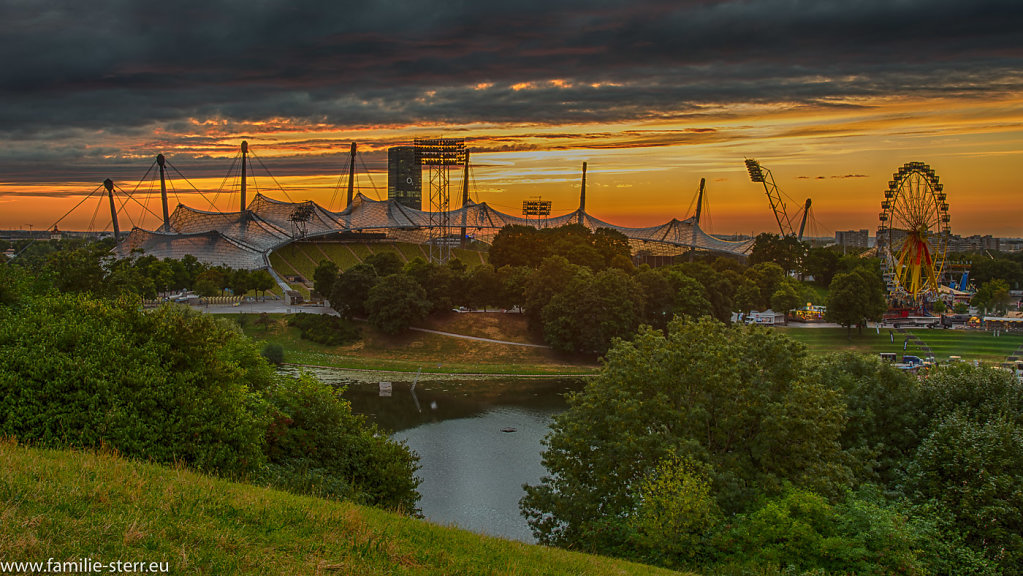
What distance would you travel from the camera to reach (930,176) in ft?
192

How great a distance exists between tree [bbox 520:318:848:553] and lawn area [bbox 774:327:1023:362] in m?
30.9

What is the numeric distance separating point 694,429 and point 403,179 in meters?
161

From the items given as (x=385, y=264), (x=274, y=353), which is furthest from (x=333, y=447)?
(x=385, y=264)

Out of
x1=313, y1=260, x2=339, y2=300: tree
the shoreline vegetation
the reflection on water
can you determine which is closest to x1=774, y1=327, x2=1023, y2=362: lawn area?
the shoreline vegetation

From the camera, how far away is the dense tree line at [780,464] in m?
13.6

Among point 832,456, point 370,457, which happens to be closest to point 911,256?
point 832,456

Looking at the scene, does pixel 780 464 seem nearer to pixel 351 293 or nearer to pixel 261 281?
pixel 351 293

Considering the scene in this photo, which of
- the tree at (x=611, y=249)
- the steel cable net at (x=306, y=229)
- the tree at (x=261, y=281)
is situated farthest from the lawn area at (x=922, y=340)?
the tree at (x=261, y=281)

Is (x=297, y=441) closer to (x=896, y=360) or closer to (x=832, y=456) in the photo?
(x=832, y=456)

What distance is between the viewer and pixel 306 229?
93.9m

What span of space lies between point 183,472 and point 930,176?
2451 inches

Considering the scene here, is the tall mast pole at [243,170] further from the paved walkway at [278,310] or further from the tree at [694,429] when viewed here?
the tree at [694,429]

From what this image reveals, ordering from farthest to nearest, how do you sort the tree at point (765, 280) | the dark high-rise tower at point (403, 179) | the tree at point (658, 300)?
the dark high-rise tower at point (403, 179), the tree at point (765, 280), the tree at point (658, 300)

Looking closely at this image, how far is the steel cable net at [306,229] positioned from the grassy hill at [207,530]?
6829 centimetres
